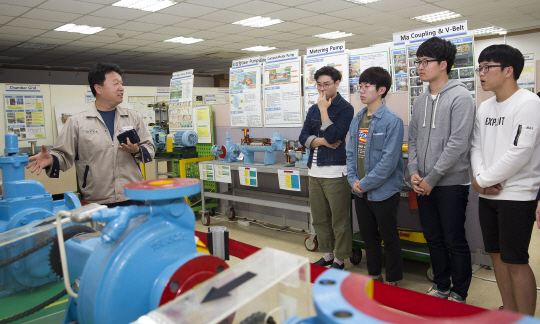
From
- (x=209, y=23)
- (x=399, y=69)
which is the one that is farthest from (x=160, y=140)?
(x=209, y=23)

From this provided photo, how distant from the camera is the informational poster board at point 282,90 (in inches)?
155

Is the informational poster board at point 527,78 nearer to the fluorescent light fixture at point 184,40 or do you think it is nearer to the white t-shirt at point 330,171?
the white t-shirt at point 330,171

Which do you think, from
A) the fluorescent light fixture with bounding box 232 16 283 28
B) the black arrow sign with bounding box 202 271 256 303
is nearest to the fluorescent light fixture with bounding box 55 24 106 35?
the fluorescent light fixture with bounding box 232 16 283 28

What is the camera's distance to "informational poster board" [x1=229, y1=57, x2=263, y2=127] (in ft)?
14.2

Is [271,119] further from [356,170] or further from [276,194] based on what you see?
[356,170]

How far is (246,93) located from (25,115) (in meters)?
4.20

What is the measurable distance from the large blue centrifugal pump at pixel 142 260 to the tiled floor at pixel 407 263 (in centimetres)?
227

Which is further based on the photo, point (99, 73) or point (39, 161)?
point (99, 73)

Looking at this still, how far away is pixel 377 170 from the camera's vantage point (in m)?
2.55

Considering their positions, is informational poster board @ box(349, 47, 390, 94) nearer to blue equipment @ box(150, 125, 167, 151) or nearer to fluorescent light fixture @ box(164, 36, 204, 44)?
blue equipment @ box(150, 125, 167, 151)

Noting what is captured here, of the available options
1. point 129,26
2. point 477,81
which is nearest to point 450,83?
point 477,81

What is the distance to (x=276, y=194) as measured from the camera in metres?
4.57

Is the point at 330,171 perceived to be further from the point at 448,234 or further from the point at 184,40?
the point at 184,40

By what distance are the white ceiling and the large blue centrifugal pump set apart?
645 centimetres
